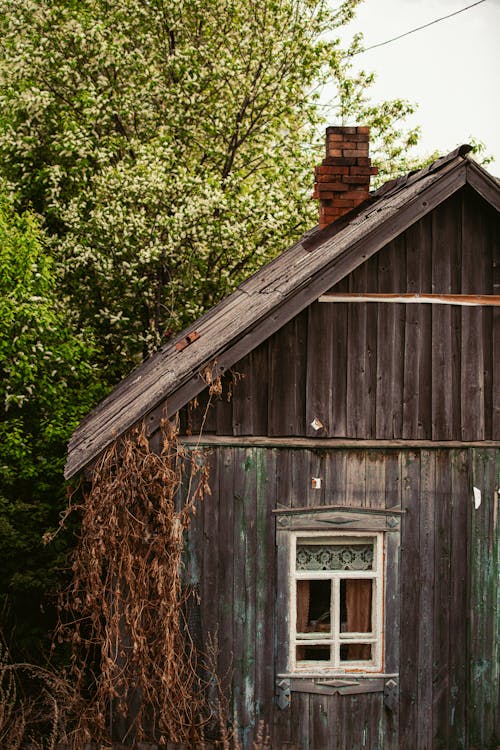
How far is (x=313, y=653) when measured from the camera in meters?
8.60

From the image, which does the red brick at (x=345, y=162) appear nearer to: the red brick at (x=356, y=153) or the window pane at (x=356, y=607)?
the red brick at (x=356, y=153)

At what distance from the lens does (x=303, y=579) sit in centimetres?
851

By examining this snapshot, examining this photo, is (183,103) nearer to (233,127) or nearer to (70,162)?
(233,127)

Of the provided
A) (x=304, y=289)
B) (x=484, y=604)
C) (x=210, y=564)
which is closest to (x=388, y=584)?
(x=484, y=604)

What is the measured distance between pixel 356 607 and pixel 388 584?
0.41m

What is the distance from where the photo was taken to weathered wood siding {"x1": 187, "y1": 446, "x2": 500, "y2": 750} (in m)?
8.37

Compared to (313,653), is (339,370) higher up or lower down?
higher up

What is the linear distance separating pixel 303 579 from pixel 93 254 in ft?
28.2

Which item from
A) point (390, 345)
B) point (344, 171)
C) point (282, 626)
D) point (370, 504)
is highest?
point (344, 171)

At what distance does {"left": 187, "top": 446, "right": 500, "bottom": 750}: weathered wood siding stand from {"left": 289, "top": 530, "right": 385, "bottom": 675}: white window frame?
16 centimetres

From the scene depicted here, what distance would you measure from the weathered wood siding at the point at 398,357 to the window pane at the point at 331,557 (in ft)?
3.65

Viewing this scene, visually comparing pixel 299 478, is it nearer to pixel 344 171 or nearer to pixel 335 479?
pixel 335 479

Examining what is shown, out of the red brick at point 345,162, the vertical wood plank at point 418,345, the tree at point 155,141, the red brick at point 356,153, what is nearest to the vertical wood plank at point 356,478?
the vertical wood plank at point 418,345

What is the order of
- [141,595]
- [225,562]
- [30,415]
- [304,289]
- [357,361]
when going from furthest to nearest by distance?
[30,415] < [357,361] < [225,562] < [141,595] < [304,289]
